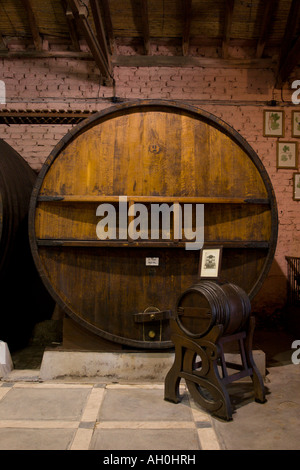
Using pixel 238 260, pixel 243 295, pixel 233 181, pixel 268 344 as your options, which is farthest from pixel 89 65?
pixel 268 344

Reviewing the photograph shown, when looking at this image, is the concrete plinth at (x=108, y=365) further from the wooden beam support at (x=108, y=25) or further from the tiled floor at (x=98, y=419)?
the wooden beam support at (x=108, y=25)

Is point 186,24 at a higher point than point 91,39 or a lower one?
higher

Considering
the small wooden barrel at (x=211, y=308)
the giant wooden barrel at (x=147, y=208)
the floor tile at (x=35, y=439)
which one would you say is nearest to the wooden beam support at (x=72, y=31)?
the giant wooden barrel at (x=147, y=208)

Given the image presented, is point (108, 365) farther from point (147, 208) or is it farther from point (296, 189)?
point (296, 189)

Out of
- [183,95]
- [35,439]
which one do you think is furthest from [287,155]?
[35,439]

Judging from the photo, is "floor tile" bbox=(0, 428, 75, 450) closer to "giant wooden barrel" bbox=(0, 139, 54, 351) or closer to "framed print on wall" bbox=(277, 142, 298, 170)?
"giant wooden barrel" bbox=(0, 139, 54, 351)

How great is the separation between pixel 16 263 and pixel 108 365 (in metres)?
1.29

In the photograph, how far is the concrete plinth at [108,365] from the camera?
9.29 ft

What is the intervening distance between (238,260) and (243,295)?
1.43 feet

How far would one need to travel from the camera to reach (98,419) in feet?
7.05

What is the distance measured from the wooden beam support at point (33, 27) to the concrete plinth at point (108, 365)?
13.2ft

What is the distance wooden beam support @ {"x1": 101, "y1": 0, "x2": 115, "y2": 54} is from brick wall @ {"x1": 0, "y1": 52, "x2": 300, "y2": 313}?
36cm

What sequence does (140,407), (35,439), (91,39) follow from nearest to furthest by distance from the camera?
(35,439) → (140,407) → (91,39)
